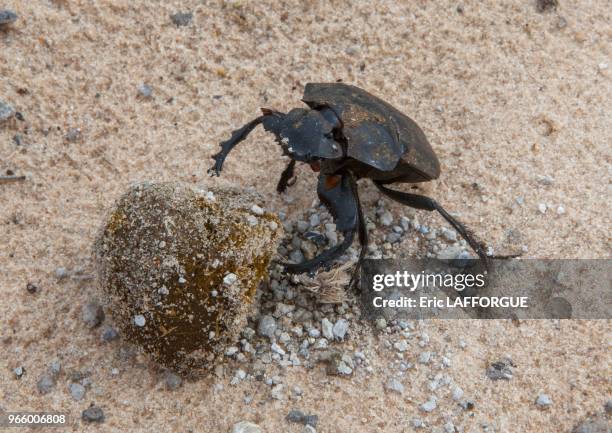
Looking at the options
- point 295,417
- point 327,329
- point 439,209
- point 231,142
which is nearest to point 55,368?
point 295,417

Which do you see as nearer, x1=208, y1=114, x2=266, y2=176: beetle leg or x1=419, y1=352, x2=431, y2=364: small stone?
x1=419, y1=352, x2=431, y2=364: small stone

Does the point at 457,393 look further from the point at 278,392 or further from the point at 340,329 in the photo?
the point at 278,392

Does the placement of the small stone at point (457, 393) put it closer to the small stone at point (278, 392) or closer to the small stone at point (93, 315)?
the small stone at point (278, 392)

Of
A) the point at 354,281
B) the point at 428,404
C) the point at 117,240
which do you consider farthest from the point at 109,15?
the point at 428,404

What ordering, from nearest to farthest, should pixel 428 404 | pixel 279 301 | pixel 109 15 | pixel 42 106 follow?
pixel 428 404 → pixel 279 301 → pixel 42 106 → pixel 109 15

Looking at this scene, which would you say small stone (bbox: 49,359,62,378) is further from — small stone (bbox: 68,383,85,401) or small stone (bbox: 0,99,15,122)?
small stone (bbox: 0,99,15,122)

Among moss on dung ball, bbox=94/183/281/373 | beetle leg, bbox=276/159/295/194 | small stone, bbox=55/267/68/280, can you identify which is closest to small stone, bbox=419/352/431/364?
moss on dung ball, bbox=94/183/281/373

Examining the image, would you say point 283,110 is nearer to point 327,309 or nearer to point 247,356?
point 327,309
